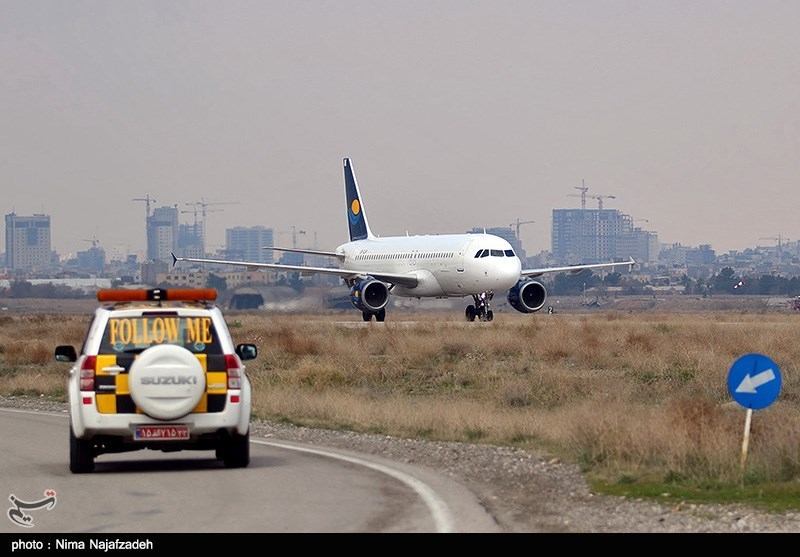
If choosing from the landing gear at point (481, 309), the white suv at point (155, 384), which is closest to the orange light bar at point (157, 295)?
the white suv at point (155, 384)

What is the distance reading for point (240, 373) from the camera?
15.8 m

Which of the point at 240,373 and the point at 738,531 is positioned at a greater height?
the point at 240,373

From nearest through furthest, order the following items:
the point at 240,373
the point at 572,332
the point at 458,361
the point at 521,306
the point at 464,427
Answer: the point at 240,373, the point at 464,427, the point at 458,361, the point at 572,332, the point at 521,306

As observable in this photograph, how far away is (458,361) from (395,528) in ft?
83.0

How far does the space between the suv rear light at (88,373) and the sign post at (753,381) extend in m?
6.55

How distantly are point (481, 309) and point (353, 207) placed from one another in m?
17.2

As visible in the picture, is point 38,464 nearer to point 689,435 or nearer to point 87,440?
point 87,440

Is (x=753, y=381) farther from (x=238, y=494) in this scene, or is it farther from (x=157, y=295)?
(x=157, y=295)

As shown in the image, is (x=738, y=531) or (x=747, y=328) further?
(x=747, y=328)

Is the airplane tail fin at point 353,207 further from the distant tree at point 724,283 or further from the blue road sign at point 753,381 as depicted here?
the distant tree at point 724,283

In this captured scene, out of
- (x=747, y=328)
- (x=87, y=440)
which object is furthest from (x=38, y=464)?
(x=747, y=328)

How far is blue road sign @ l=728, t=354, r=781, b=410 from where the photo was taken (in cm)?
1563

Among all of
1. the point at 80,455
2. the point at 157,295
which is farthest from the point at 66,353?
the point at 80,455

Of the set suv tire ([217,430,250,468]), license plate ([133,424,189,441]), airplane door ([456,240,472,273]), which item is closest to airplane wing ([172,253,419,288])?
airplane door ([456,240,472,273])
